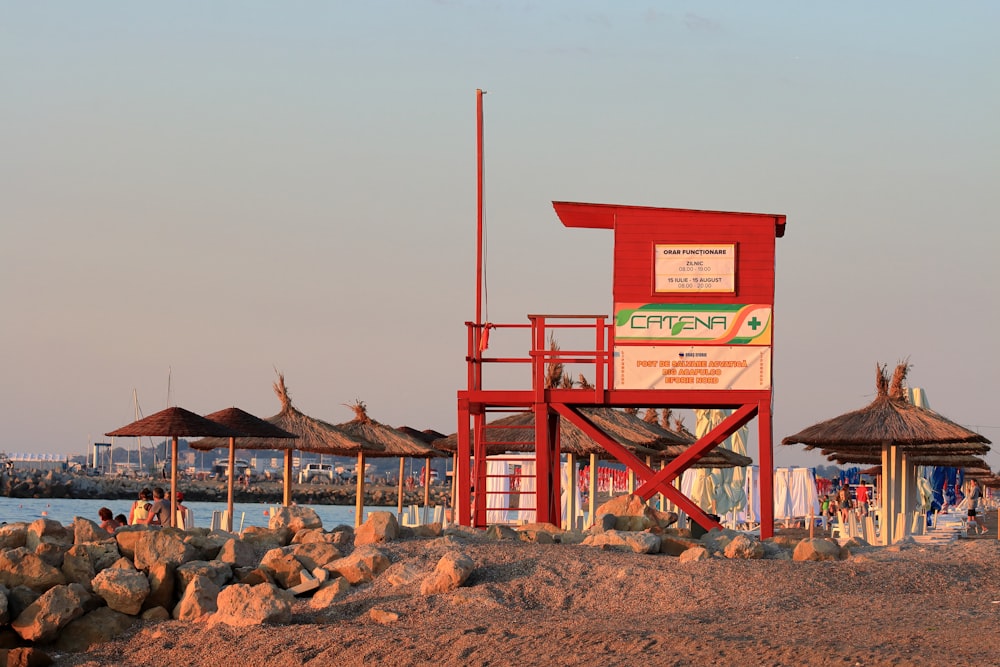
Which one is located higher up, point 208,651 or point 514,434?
point 514,434

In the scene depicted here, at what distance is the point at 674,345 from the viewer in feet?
59.5

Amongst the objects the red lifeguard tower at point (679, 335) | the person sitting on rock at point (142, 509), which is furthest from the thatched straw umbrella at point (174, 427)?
the red lifeguard tower at point (679, 335)

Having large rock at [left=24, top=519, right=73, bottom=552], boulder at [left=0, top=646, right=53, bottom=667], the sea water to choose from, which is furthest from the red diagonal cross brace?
the sea water

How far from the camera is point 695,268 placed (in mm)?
18234

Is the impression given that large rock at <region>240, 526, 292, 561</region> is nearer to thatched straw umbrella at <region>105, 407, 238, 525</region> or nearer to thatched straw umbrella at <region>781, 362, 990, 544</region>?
thatched straw umbrella at <region>105, 407, 238, 525</region>

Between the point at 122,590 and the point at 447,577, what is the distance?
123 inches

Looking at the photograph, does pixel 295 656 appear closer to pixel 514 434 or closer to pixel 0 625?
pixel 0 625

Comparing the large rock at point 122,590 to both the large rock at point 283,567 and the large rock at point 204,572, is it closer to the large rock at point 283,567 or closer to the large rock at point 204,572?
the large rock at point 204,572

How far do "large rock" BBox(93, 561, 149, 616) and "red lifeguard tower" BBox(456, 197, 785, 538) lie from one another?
18.7 ft

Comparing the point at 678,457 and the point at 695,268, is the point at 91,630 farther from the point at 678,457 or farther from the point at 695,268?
the point at 695,268

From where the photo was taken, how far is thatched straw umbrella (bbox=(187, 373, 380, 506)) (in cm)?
2553

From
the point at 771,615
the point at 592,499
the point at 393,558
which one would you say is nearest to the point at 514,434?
the point at 592,499

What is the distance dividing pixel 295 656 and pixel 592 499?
17.0 metres

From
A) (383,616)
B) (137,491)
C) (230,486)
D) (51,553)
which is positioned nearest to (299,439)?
(230,486)
